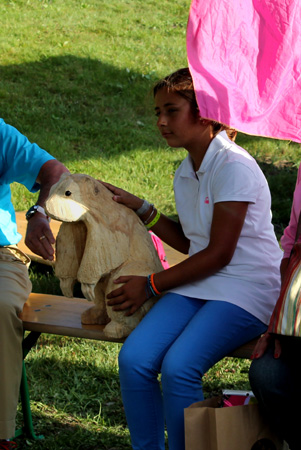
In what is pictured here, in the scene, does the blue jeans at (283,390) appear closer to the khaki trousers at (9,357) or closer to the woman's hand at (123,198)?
the woman's hand at (123,198)

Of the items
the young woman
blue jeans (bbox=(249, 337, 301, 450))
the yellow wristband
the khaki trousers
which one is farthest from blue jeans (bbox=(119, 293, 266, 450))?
the khaki trousers

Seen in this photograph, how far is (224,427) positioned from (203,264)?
682 millimetres

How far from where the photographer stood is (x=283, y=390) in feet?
7.55

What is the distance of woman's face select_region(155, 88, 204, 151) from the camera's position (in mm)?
2766

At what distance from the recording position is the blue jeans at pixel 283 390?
90.7 inches

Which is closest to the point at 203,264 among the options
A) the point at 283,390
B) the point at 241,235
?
the point at 241,235

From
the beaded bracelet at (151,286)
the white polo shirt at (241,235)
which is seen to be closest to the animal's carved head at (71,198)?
the beaded bracelet at (151,286)

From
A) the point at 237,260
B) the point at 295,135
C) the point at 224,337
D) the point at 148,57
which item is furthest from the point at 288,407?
the point at 148,57

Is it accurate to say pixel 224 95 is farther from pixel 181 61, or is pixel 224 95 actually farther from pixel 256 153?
pixel 181 61

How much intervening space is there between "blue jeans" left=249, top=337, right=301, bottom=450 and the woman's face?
3.27 ft

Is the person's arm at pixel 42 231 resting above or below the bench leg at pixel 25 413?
above

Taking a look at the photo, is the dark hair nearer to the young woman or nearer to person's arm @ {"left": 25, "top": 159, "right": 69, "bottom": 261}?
the young woman

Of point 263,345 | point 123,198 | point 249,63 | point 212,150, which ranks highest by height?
point 249,63

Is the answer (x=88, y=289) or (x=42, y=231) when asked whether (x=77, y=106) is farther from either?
(x=88, y=289)
